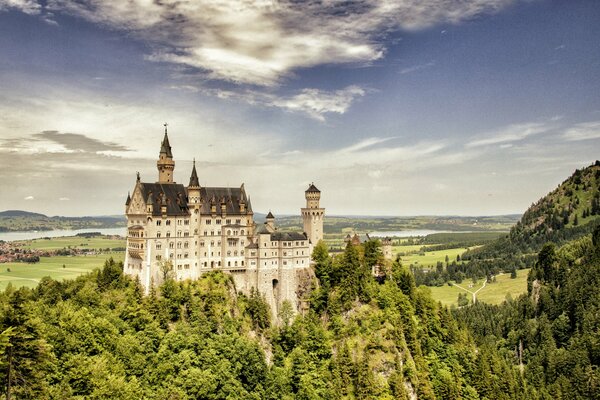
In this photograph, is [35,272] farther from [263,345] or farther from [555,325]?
[555,325]

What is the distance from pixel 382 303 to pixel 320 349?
658 inches

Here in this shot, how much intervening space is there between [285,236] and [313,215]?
10.4 m

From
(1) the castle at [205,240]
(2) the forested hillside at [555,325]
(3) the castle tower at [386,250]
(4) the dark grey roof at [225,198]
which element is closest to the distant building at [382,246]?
(3) the castle tower at [386,250]

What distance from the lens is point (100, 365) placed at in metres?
66.3

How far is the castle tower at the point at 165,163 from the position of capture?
335 feet

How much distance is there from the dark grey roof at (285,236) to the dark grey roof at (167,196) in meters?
18.6

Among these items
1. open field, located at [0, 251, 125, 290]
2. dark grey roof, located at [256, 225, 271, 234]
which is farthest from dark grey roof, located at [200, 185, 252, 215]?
open field, located at [0, 251, 125, 290]

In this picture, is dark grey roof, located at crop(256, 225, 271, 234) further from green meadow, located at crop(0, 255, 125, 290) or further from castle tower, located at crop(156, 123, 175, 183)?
green meadow, located at crop(0, 255, 125, 290)

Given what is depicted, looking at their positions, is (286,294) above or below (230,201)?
below

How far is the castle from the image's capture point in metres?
93.8

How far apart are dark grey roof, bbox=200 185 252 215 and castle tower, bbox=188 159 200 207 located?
231 cm

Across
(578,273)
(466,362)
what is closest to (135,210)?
(466,362)

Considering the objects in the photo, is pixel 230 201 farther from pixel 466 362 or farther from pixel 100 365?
pixel 466 362

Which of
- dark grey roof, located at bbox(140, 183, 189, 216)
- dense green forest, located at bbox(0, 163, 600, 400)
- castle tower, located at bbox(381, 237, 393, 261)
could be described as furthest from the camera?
castle tower, located at bbox(381, 237, 393, 261)
